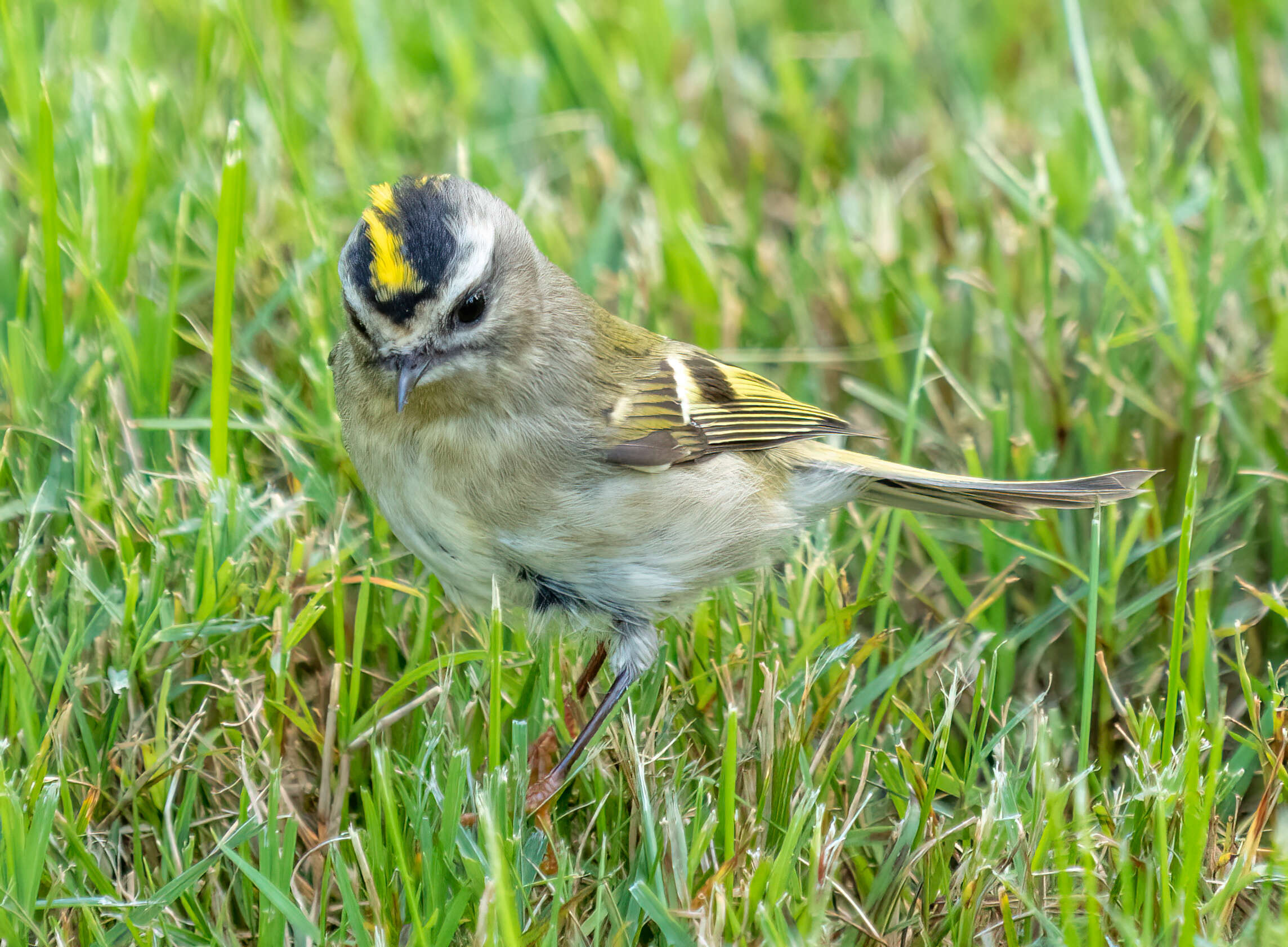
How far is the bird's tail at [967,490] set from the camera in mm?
3025

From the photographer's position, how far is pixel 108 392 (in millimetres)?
3309

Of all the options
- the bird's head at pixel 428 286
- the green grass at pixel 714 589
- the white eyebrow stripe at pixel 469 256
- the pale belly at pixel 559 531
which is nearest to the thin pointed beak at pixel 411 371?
the bird's head at pixel 428 286

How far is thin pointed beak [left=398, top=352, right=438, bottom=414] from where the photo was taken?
8.39 ft

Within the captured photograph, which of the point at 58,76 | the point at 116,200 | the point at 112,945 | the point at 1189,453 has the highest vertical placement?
the point at 58,76

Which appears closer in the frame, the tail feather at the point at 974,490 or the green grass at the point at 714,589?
the green grass at the point at 714,589

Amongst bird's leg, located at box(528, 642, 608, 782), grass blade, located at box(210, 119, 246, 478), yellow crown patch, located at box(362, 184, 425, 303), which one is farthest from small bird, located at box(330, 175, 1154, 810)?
grass blade, located at box(210, 119, 246, 478)

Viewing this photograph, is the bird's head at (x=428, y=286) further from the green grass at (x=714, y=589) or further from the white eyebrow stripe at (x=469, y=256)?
the green grass at (x=714, y=589)

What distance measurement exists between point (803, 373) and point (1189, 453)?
3.73 ft

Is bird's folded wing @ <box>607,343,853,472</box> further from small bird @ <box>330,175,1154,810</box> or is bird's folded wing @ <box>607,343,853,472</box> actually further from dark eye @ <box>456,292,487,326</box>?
dark eye @ <box>456,292,487,326</box>

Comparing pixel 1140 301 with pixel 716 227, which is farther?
pixel 716 227

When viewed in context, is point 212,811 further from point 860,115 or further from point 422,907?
point 860,115

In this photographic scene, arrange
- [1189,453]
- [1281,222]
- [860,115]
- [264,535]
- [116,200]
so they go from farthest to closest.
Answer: [860,115] → [1281,222] → [116,200] → [1189,453] → [264,535]

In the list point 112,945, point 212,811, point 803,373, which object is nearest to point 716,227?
point 803,373

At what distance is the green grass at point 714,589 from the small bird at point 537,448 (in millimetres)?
153
